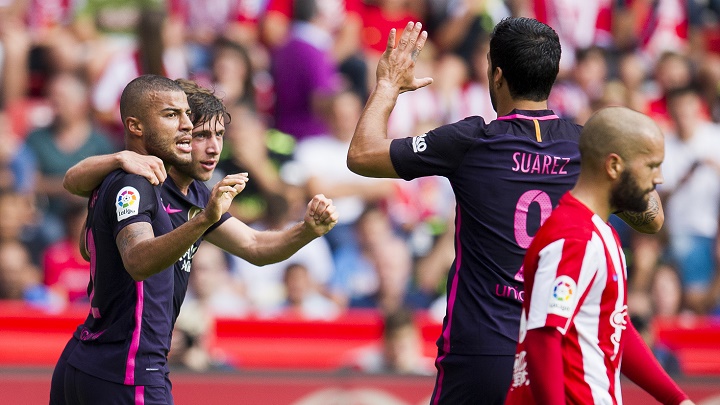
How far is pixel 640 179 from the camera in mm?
3877

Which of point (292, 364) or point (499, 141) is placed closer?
point (499, 141)

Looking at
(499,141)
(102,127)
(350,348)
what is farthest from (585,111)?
→ (499,141)

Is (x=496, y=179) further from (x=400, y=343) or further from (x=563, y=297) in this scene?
(x=400, y=343)

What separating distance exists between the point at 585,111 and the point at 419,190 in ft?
7.10

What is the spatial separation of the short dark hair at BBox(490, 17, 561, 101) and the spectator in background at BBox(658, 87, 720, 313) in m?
6.35

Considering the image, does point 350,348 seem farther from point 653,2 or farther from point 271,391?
point 653,2

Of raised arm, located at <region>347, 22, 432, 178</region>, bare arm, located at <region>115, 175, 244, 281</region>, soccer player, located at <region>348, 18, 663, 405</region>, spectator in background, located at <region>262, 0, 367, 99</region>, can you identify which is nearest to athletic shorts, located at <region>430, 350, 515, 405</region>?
soccer player, located at <region>348, 18, 663, 405</region>

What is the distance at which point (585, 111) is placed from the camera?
11.4 metres

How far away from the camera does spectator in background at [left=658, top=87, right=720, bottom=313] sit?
10.6 m

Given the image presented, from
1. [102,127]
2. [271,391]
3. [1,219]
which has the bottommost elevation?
[271,391]

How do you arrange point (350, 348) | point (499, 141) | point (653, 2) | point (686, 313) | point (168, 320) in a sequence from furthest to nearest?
point (653, 2) < point (686, 313) < point (350, 348) < point (168, 320) < point (499, 141)

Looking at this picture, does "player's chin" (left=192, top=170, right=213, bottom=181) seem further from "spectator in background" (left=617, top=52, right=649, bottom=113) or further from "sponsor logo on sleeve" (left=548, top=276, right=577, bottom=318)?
"spectator in background" (left=617, top=52, right=649, bottom=113)

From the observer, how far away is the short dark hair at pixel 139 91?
487 centimetres

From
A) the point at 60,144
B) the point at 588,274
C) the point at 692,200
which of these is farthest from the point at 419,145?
the point at 692,200
